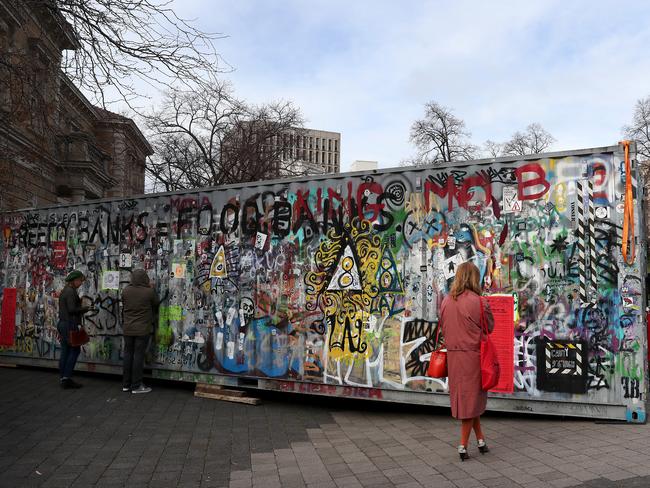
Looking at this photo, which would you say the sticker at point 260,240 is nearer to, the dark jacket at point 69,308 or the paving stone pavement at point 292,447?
the paving stone pavement at point 292,447

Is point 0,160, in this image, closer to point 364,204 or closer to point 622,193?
point 364,204

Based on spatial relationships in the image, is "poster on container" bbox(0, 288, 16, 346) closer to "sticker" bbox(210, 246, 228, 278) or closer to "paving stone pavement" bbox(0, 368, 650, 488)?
"paving stone pavement" bbox(0, 368, 650, 488)

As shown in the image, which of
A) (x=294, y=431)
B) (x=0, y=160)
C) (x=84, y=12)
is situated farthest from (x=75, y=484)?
A: (x=0, y=160)

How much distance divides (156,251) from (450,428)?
5.16 m

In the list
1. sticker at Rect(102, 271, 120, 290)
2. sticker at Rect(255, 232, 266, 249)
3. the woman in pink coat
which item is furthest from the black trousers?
the woman in pink coat

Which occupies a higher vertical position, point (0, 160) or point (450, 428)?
point (0, 160)

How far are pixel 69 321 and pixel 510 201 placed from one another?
674cm

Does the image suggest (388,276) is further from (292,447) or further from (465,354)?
(292,447)

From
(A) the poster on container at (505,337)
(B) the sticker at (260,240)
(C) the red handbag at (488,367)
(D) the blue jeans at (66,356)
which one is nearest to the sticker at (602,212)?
(A) the poster on container at (505,337)

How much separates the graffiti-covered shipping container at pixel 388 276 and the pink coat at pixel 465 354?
144cm

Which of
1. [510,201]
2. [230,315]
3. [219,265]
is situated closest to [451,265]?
[510,201]

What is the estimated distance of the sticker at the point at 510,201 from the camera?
20.8 feet

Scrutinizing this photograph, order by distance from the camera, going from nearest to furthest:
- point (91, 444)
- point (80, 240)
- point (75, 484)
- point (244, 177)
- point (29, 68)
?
point (75, 484), point (91, 444), point (29, 68), point (80, 240), point (244, 177)

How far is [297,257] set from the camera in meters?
7.52
